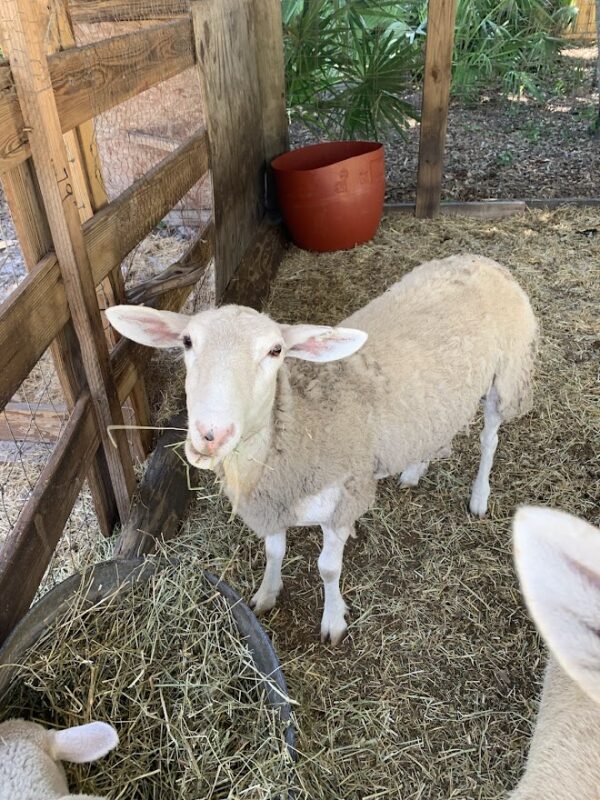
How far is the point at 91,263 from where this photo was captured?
210 cm

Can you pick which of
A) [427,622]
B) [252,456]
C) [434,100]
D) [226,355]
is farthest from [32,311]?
[434,100]

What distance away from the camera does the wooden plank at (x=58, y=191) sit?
1614mm

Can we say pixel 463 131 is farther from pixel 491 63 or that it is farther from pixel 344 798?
pixel 344 798

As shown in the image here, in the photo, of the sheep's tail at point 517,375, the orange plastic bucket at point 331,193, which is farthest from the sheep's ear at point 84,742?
the orange plastic bucket at point 331,193

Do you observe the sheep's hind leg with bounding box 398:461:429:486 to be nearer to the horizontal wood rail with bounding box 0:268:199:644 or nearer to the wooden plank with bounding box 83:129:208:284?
the horizontal wood rail with bounding box 0:268:199:644

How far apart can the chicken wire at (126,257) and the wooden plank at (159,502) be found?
7.9 inches

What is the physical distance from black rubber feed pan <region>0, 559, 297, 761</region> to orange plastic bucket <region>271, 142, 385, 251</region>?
3492 millimetres

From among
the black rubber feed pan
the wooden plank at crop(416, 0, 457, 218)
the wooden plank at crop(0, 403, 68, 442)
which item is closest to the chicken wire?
the wooden plank at crop(0, 403, 68, 442)

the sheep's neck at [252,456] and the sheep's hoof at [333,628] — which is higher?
the sheep's neck at [252,456]

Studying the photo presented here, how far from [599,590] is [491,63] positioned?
9279 mm

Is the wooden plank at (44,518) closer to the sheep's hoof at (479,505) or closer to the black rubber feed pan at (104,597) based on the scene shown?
the black rubber feed pan at (104,597)

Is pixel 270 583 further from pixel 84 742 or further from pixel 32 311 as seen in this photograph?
pixel 32 311

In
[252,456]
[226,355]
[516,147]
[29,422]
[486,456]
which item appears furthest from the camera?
[516,147]

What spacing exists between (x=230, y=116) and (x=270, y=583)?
310cm
